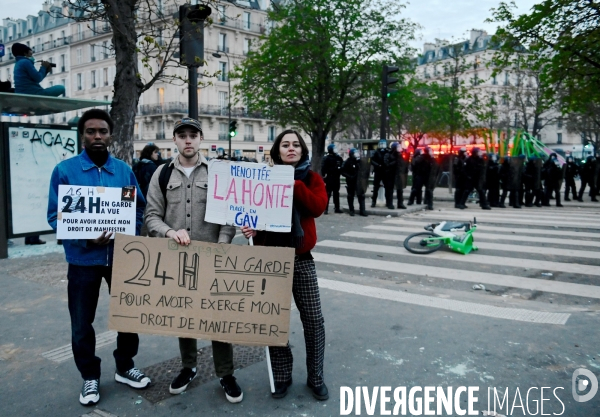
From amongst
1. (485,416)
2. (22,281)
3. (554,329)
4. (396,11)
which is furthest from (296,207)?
(396,11)

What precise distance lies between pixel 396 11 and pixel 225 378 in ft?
72.7

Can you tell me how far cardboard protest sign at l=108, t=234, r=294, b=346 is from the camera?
3.46m

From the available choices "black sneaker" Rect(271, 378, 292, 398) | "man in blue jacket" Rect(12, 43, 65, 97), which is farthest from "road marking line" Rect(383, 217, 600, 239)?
"black sneaker" Rect(271, 378, 292, 398)

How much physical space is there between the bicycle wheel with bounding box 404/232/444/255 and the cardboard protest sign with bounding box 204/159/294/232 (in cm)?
595

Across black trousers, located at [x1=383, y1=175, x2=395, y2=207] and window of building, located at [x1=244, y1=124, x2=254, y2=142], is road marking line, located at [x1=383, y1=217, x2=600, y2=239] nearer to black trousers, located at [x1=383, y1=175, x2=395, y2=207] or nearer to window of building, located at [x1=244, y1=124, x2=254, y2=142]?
black trousers, located at [x1=383, y1=175, x2=395, y2=207]

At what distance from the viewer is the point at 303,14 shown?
21.8 meters

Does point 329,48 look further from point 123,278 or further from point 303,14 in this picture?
point 123,278

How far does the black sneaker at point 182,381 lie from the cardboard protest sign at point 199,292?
39 centimetres

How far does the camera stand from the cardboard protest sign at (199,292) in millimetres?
3455

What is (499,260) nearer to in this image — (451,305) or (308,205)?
(451,305)

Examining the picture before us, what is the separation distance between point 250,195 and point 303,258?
0.58 m

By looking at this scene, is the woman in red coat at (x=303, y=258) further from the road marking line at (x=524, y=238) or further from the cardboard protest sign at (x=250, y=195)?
the road marking line at (x=524, y=238)

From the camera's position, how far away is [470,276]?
7.47m

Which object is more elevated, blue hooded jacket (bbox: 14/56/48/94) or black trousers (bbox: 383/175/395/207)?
blue hooded jacket (bbox: 14/56/48/94)
